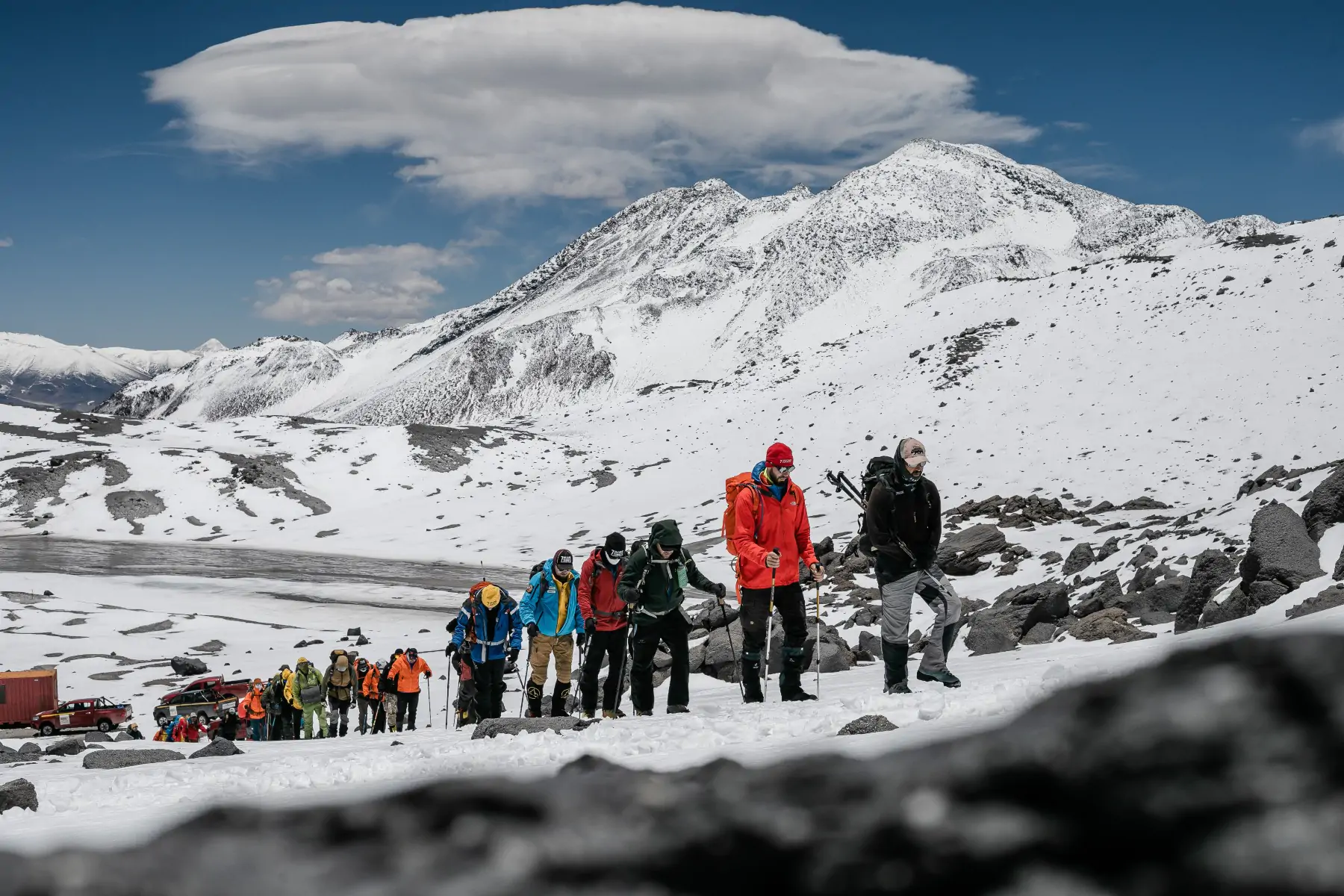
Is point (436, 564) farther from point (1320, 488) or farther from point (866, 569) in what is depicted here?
point (1320, 488)

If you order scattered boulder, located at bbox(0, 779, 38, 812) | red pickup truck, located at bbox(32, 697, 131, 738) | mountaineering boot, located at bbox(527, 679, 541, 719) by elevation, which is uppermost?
scattered boulder, located at bbox(0, 779, 38, 812)

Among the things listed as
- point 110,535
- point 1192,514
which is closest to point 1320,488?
point 1192,514

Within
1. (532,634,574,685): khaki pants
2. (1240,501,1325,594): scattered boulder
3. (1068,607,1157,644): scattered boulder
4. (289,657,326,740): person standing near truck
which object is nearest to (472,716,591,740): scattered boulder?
(532,634,574,685): khaki pants

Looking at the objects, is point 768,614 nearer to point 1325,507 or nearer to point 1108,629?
point 1108,629

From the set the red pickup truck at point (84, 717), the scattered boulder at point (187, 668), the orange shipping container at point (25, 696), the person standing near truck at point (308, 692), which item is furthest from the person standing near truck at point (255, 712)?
the scattered boulder at point (187, 668)

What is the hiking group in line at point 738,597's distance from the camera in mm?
9359

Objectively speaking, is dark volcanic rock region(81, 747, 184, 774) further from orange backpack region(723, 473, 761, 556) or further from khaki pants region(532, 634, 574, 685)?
orange backpack region(723, 473, 761, 556)

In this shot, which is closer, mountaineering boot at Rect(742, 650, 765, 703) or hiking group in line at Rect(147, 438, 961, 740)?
hiking group in line at Rect(147, 438, 961, 740)

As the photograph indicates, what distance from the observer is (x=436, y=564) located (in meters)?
49.2

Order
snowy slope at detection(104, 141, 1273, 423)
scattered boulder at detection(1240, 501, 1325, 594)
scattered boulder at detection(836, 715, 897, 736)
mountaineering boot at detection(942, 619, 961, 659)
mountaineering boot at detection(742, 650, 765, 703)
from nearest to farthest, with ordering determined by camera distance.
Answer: scattered boulder at detection(836, 715, 897, 736) < mountaineering boot at detection(942, 619, 961, 659) < mountaineering boot at detection(742, 650, 765, 703) < scattered boulder at detection(1240, 501, 1325, 594) < snowy slope at detection(104, 141, 1273, 423)

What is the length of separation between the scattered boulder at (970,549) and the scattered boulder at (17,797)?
2092 cm

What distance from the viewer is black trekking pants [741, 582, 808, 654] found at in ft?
34.3

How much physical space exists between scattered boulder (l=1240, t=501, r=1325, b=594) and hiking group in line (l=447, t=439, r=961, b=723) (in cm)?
470

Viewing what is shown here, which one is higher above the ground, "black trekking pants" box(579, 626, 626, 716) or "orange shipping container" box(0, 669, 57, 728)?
"black trekking pants" box(579, 626, 626, 716)
